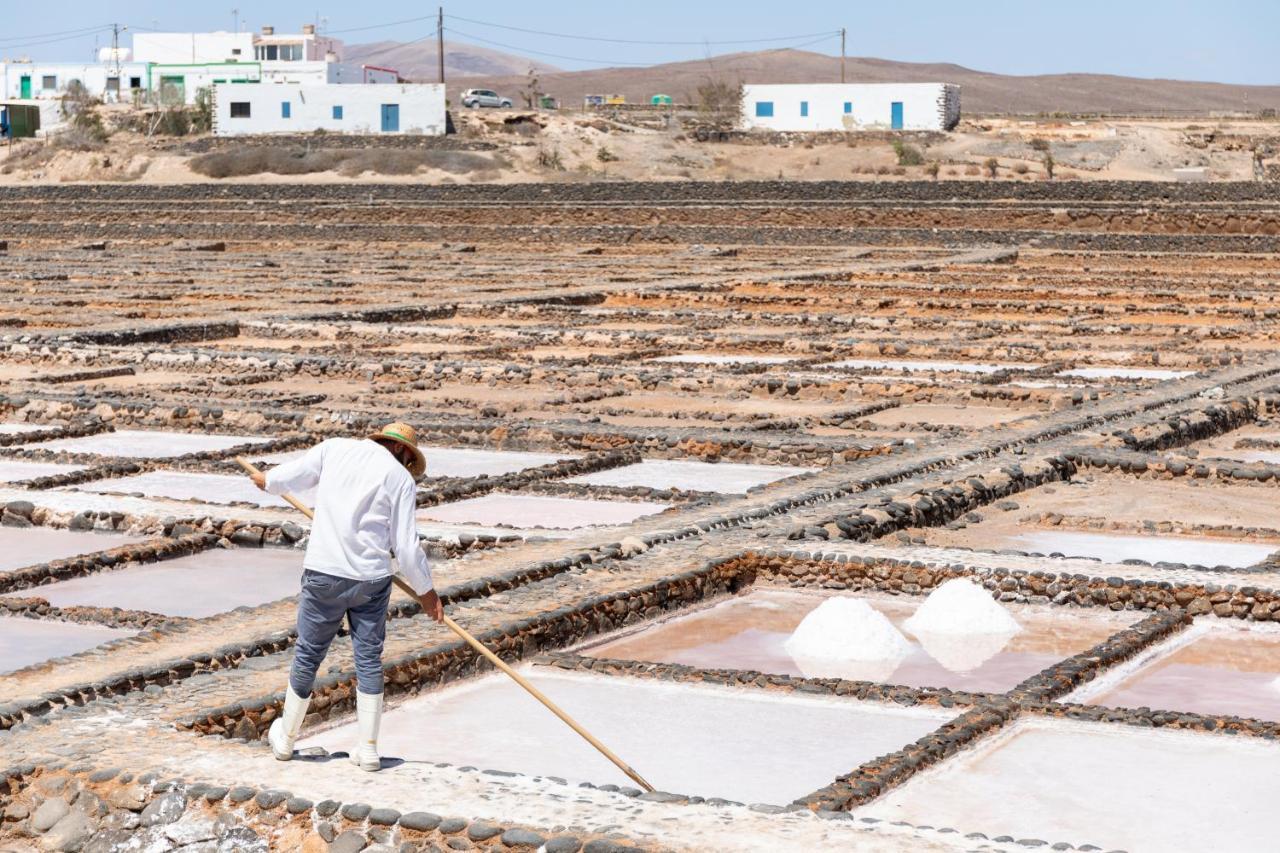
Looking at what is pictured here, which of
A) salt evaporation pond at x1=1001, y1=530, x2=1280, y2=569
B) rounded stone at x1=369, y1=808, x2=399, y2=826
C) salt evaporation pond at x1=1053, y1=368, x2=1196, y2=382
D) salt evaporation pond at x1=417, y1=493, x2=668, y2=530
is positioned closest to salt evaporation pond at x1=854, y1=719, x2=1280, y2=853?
rounded stone at x1=369, y1=808, x2=399, y2=826

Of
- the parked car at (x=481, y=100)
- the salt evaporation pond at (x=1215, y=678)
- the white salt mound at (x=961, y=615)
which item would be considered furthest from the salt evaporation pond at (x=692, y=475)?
the parked car at (x=481, y=100)

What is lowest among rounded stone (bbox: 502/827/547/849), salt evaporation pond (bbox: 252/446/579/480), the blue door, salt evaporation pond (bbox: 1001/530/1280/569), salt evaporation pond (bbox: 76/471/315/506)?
salt evaporation pond (bbox: 1001/530/1280/569)

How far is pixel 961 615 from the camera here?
6.37 meters

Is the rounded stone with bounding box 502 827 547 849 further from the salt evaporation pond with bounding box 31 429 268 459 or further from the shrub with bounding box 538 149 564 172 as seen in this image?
the shrub with bounding box 538 149 564 172

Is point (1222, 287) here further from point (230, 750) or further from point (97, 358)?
point (230, 750)

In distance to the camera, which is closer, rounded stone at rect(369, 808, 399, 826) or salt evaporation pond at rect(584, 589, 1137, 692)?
rounded stone at rect(369, 808, 399, 826)

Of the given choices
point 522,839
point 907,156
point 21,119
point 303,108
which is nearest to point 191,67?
point 21,119

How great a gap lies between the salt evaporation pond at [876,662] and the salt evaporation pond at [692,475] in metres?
2.08

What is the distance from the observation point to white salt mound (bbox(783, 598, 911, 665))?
6012 mm

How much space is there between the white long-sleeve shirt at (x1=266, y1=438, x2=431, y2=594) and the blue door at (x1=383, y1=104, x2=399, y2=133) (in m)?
46.8

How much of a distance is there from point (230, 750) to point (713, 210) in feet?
92.8

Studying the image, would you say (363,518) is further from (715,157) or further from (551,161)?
(715,157)

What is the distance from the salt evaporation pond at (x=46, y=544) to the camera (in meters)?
7.36

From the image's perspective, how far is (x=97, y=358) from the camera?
14.3m
